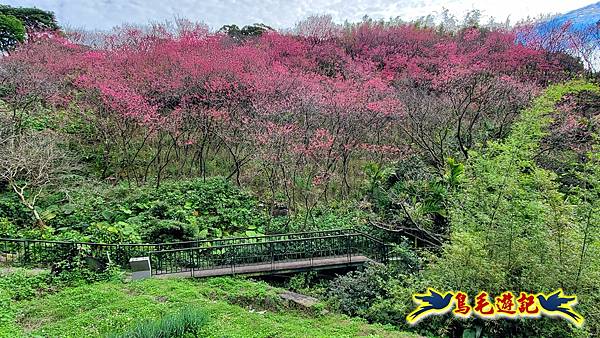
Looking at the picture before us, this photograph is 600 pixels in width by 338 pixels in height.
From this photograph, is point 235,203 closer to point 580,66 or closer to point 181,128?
point 181,128

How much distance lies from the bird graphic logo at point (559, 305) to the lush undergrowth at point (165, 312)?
7.01 ft

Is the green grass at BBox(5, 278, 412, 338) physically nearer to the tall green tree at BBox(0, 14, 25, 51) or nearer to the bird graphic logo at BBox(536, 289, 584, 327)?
the bird graphic logo at BBox(536, 289, 584, 327)

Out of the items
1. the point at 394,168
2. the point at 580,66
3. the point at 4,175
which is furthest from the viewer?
the point at 580,66

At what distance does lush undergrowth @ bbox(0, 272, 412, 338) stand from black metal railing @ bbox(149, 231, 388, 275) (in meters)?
1.03

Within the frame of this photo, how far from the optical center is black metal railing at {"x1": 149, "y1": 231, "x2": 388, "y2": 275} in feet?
29.3

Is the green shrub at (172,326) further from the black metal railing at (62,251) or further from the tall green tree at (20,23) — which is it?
the tall green tree at (20,23)

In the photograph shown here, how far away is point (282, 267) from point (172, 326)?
4464 millimetres

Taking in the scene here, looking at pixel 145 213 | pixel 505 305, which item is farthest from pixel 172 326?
pixel 145 213

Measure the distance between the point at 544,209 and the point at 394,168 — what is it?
327 inches

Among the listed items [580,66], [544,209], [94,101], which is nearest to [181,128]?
[94,101]

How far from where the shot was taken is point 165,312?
6.12 meters

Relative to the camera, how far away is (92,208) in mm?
11750

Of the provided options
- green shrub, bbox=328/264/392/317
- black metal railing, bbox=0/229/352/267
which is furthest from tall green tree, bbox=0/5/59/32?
green shrub, bbox=328/264/392/317

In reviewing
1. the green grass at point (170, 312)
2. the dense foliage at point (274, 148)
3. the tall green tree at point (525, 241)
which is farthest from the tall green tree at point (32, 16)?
the tall green tree at point (525, 241)
